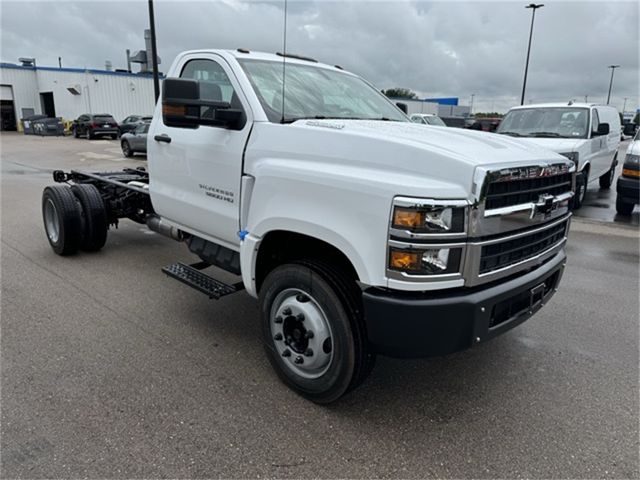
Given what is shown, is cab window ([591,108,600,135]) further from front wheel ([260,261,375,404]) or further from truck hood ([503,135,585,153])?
front wheel ([260,261,375,404])

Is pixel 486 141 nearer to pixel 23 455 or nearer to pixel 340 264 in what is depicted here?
pixel 340 264

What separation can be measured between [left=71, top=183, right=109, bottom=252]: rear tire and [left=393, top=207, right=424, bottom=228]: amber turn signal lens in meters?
4.77

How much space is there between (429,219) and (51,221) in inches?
217

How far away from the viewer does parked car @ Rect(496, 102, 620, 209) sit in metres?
9.37

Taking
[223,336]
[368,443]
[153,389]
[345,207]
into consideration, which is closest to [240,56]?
[345,207]

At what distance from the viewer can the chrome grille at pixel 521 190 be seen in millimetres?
2510

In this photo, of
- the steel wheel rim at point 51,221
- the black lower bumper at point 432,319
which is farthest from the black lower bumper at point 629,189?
the steel wheel rim at point 51,221

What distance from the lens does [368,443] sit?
8.98 feet

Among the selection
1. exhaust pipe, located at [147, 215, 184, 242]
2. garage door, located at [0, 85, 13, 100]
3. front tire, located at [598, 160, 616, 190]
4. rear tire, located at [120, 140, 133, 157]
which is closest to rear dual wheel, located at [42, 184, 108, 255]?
exhaust pipe, located at [147, 215, 184, 242]

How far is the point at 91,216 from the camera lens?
19.7ft

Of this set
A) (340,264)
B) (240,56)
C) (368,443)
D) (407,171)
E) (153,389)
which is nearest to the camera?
(407,171)

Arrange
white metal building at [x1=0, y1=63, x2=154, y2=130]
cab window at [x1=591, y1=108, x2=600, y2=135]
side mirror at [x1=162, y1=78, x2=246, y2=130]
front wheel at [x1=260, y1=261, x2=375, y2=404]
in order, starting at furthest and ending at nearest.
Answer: white metal building at [x1=0, y1=63, x2=154, y2=130], cab window at [x1=591, y1=108, x2=600, y2=135], side mirror at [x1=162, y1=78, x2=246, y2=130], front wheel at [x1=260, y1=261, x2=375, y2=404]

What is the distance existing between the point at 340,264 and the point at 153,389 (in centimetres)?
149

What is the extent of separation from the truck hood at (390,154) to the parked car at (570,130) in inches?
277
